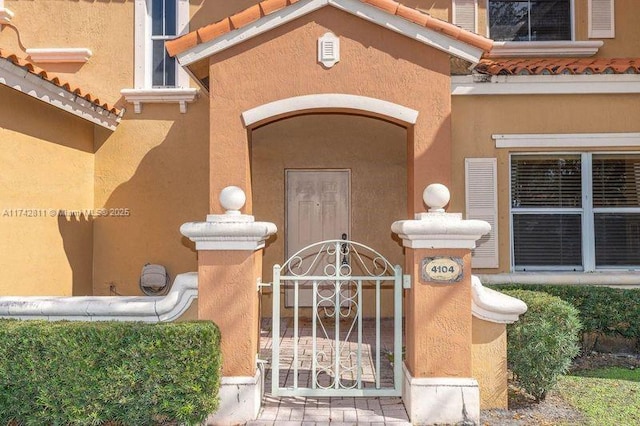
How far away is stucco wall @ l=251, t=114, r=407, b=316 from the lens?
9.21 meters

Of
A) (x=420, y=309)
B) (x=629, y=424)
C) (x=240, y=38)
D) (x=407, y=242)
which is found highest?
(x=240, y=38)

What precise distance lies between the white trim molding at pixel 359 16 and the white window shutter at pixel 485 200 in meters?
2.71

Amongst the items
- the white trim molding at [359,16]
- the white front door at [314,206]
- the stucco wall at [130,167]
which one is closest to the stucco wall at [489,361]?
the white trim molding at [359,16]

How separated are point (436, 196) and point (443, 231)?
0.35 meters

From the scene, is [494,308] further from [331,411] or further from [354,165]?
[354,165]

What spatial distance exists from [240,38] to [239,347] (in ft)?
10.4

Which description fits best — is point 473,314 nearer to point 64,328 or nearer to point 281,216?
point 64,328

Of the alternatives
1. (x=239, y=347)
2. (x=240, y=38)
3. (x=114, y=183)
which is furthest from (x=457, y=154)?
(x=114, y=183)

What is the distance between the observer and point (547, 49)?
9172 mm

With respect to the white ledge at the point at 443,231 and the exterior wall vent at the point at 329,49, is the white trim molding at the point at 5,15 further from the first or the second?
the white ledge at the point at 443,231

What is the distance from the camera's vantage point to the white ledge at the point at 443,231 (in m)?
4.98

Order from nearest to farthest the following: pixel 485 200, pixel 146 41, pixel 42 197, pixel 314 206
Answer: pixel 42 197 < pixel 485 200 < pixel 146 41 < pixel 314 206

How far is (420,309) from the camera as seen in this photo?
16.8 feet

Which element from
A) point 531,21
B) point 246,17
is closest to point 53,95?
point 246,17
